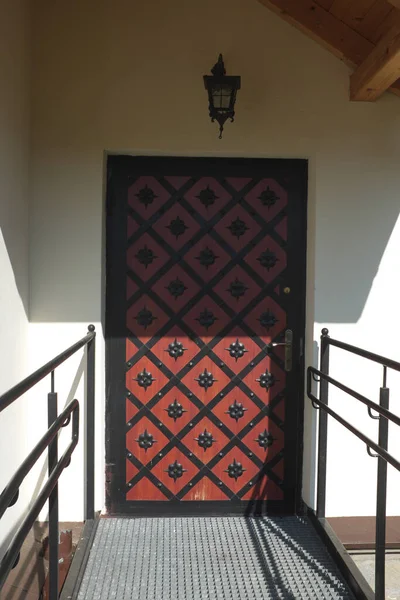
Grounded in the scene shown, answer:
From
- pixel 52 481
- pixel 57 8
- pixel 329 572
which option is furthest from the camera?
pixel 57 8

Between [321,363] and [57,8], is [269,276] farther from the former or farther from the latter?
[57,8]

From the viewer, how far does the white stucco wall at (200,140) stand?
3010mm

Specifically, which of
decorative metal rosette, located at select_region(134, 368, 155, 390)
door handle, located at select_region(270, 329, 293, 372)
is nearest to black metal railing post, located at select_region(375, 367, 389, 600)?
door handle, located at select_region(270, 329, 293, 372)

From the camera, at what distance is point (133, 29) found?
3.02 metres

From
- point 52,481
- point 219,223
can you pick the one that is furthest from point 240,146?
point 52,481

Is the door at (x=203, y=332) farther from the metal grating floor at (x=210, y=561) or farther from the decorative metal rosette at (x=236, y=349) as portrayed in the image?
the metal grating floor at (x=210, y=561)

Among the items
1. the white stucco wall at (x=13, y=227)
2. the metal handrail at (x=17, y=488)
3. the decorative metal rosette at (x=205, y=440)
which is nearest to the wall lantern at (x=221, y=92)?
the white stucco wall at (x=13, y=227)

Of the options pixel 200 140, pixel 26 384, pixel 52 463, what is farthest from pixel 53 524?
pixel 200 140

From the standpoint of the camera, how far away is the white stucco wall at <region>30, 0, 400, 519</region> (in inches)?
118

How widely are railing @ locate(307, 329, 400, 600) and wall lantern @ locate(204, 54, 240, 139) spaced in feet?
4.19

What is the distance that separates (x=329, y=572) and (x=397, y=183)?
2.11m

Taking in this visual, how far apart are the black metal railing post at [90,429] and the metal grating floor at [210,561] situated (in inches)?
7.6

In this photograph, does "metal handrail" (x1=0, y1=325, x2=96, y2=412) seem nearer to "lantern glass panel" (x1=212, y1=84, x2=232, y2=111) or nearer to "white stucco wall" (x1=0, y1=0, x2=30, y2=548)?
"white stucco wall" (x1=0, y1=0, x2=30, y2=548)

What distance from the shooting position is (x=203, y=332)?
3.23 meters
